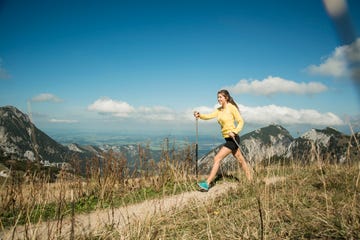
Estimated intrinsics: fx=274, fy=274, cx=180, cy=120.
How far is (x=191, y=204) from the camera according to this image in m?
4.64

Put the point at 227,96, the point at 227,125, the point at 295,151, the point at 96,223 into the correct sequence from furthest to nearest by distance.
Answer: the point at 295,151 → the point at 227,96 → the point at 227,125 → the point at 96,223

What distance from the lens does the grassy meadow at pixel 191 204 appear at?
110 inches

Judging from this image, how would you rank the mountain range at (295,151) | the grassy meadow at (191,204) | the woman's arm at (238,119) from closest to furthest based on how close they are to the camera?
1. the grassy meadow at (191,204)
2. the mountain range at (295,151)
3. the woman's arm at (238,119)

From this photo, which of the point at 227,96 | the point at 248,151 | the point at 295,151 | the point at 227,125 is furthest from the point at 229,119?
the point at 295,151

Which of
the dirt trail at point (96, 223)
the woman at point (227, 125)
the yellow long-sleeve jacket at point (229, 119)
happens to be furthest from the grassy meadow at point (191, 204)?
the yellow long-sleeve jacket at point (229, 119)

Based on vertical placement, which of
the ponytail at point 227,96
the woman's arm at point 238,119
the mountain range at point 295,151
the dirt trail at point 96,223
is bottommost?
the dirt trail at point 96,223

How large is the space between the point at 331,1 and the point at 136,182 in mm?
8295

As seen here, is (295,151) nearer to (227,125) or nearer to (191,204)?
(227,125)

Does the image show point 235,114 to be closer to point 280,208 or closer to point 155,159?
point 155,159

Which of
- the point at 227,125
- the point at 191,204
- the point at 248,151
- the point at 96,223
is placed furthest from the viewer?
the point at 227,125

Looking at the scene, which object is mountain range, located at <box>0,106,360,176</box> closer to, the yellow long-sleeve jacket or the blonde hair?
the yellow long-sleeve jacket

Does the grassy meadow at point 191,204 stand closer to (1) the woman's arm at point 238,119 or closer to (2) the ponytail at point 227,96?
(1) the woman's arm at point 238,119

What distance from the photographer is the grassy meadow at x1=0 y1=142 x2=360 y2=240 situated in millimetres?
2805

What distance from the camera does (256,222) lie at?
3.39 m
